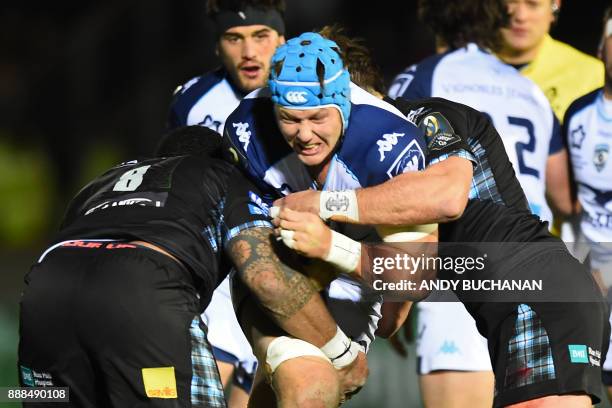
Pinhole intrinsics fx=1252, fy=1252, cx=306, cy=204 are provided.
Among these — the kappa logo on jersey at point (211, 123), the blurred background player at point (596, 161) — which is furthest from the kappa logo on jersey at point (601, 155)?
the kappa logo on jersey at point (211, 123)

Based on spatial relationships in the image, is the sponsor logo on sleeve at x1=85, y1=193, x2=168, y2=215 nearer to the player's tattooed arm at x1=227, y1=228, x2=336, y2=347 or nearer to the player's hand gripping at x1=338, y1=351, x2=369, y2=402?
the player's tattooed arm at x1=227, y1=228, x2=336, y2=347

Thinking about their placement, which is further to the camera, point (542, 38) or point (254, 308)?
point (542, 38)

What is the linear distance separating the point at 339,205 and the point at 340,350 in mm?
593

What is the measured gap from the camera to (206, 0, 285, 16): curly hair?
7059 millimetres

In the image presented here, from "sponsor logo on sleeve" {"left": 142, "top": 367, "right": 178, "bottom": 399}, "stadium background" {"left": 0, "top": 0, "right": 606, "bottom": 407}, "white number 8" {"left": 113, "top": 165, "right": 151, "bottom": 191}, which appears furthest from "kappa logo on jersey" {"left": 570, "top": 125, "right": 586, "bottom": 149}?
"stadium background" {"left": 0, "top": 0, "right": 606, "bottom": 407}

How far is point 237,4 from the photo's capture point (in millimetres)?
7066

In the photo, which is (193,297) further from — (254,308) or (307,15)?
(307,15)

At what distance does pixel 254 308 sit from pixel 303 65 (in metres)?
1.01

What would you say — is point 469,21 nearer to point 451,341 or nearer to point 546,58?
point 546,58

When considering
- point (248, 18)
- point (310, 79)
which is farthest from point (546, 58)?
point (310, 79)

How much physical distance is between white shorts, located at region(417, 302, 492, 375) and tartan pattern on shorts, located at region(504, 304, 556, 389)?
1.52 m

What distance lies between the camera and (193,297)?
4.68 meters

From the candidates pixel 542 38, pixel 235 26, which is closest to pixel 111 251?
pixel 235 26

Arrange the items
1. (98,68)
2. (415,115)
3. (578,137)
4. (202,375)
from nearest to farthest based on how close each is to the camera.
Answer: (202,375) → (415,115) → (578,137) → (98,68)
